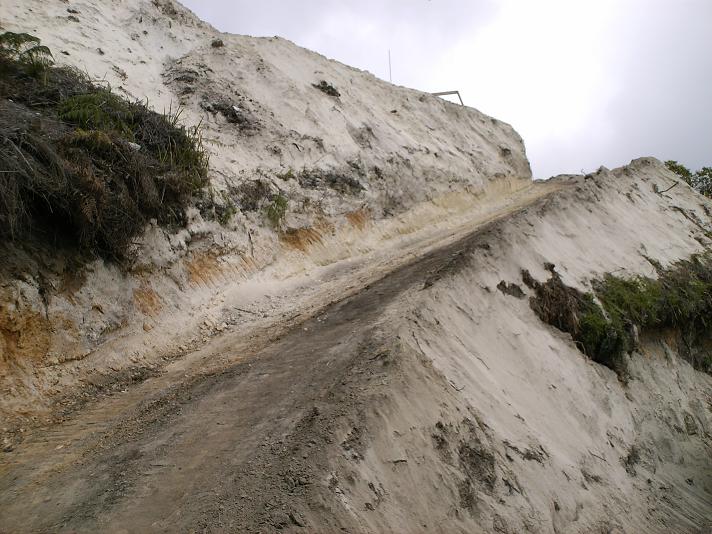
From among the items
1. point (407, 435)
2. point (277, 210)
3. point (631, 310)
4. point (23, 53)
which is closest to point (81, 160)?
point (23, 53)

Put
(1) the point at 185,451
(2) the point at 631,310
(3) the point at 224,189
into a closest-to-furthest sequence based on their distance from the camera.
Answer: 1. (1) the point at 185,451
2. (2) the point at 631,310
3. (3) the point at 224,189

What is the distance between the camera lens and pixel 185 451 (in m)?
5.12

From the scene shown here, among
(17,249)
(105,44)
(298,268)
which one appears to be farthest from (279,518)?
(105,44)

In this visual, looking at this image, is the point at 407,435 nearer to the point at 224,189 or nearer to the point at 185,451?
the point at 185,451

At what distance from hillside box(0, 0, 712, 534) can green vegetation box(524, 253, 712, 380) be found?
0.18 feet

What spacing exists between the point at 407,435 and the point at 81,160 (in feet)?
19.1

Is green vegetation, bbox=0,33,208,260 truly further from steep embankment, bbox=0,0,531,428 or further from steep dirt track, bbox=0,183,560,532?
steep dirt track, bbox=0,183,560,532

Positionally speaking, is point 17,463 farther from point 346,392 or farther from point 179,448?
point 346,392

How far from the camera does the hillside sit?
4.80 m

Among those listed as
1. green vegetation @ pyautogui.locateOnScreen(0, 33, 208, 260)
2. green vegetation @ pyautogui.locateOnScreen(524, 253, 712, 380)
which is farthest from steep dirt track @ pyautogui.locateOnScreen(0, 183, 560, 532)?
green vegetation @ pyautogui.locateOnScreen(524, 253, 712, 380)

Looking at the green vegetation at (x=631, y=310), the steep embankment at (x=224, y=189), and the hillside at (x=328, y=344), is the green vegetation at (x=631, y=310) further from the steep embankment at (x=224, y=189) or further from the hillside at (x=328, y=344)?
the steep embankment at (x=224, y=189)

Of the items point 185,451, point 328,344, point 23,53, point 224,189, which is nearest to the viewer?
point 185,451

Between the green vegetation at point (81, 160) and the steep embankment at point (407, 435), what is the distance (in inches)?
91.0

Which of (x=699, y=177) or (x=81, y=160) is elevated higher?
(x=699, y=177)
